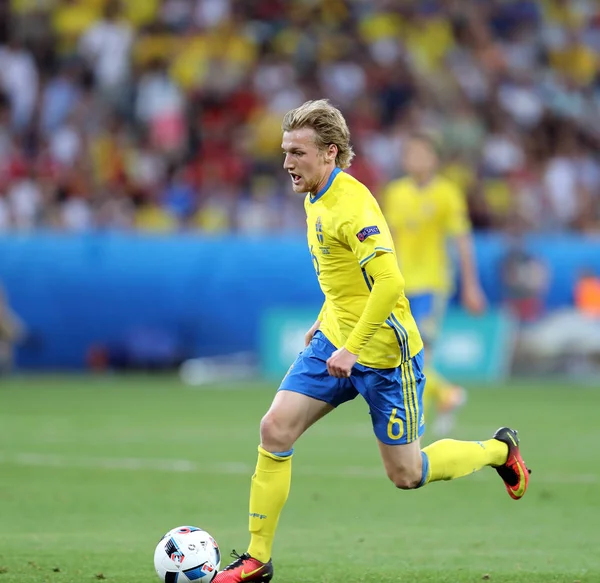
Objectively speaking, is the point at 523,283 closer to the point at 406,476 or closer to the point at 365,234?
the point at 406,476

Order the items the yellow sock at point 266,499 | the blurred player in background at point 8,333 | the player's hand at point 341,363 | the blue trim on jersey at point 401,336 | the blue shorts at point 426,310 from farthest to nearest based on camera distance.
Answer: the blurred player in background at point 8,333
the blue shorts at point 426,310
the blue trim on jersey at point 401,336
the yellow sock at point 266,499
the player's hand at point 341,363

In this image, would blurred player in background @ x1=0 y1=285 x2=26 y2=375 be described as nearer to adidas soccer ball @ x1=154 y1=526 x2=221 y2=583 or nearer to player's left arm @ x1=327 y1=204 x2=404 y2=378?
adidas soccer ball @ x1=154 y1=526 x2=221 y2=583

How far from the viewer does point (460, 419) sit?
13.2 m

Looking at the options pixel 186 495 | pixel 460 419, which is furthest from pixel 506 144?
pixel 186 495

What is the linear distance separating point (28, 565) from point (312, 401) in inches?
64.6

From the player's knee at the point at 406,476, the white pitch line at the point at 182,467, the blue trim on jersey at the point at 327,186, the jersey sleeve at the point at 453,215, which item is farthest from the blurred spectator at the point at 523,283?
the blue trim on jersey at the point at 327,186

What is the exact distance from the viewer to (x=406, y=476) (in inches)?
245

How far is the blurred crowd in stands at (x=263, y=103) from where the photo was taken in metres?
19.6

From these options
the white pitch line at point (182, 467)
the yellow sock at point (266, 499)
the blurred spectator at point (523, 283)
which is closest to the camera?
the yellow sock at point (266, 499)

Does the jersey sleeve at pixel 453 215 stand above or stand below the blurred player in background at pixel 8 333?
below

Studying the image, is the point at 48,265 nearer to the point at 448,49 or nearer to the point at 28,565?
the point at 448,49

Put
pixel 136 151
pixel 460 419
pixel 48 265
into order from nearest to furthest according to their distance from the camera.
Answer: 1. pixel 460 419
2. pixel 48 265
3. pixel 136 151

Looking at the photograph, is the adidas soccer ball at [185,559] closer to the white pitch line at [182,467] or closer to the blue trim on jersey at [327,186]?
the blue trim on jersey at [327,186]

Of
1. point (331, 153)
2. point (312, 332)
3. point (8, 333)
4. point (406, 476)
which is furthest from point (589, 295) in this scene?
point (331, 153)
